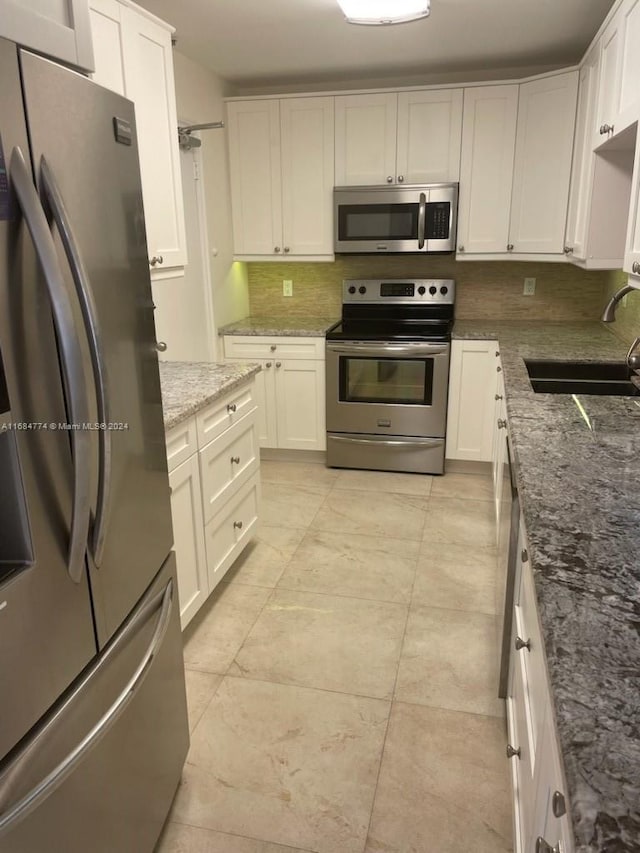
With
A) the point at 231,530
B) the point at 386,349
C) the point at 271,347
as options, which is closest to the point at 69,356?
the point at 231,530

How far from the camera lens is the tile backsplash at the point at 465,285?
403cm

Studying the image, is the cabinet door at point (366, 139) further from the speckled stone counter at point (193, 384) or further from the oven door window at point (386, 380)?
the speckled stone counter at point (193, 384)

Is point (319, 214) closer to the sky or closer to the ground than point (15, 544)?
closer to the sky

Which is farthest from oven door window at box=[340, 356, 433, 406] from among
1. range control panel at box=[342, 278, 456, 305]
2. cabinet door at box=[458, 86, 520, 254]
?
cabinet door at box=[458, 86, 520, 254]

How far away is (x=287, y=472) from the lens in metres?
4.12

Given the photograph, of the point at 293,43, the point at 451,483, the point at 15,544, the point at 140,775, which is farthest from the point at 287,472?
the point at 15,544

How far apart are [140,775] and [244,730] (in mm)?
576

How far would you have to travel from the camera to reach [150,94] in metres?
2.15

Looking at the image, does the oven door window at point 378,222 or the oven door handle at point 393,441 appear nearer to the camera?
the oven door window at point 378,222

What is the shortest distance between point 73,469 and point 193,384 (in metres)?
1.39

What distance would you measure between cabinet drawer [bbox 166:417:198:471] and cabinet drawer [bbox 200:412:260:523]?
11 centimetres

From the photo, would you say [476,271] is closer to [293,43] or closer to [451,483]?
[451,483]

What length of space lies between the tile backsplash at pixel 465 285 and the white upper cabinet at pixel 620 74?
1.35 metres

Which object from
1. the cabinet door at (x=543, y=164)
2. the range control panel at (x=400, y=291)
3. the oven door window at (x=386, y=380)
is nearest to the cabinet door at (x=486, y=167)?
the cabinet door at (x=543, y=164)
